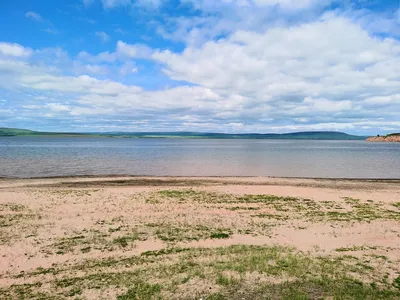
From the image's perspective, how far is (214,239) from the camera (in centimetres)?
1574

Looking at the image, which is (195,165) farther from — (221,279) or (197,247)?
(221,279)

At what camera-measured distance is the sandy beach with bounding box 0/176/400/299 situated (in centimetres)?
1012

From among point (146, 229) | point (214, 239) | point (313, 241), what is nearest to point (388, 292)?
point (313, 241)

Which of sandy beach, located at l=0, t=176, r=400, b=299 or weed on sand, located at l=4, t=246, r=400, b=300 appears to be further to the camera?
sandy beach, located at l=0, t=176, r=400, b=299

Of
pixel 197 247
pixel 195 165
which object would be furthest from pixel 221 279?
pixel 195 165

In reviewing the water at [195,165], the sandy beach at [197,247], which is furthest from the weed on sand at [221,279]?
the water at [195,165]

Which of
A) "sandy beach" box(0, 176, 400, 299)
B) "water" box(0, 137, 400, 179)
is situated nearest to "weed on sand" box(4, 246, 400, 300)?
"sandy beach" box(0, 176, 400, 299)

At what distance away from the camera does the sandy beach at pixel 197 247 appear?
10.1 meters

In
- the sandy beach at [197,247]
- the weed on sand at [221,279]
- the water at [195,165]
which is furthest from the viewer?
the water at [195,165]

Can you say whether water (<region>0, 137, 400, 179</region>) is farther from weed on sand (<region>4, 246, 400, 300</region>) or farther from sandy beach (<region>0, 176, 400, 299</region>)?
weed on sand (<region>4, 246, 400, 300</region>)

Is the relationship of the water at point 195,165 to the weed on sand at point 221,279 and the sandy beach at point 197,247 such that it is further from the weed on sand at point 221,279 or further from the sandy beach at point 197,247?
the weed on sand at point 221,279

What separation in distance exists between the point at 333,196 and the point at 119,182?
25.3 meters

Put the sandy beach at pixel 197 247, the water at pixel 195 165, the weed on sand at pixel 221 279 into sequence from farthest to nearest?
the water at pixel 195 165 < the sandy beach at pixel 197 247 < the weed on sand at pixel 221 279

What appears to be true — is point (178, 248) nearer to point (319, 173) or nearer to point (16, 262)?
point (16, 262)
